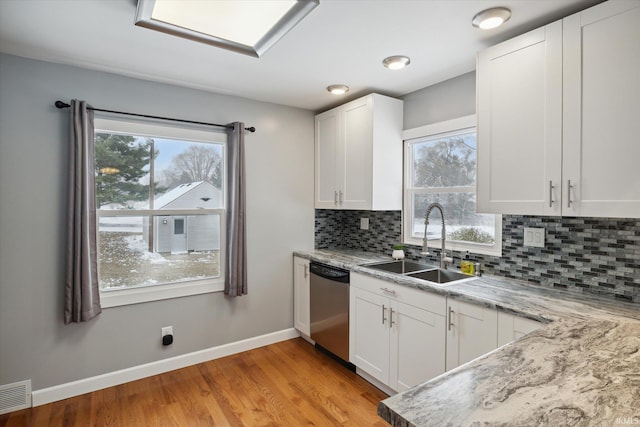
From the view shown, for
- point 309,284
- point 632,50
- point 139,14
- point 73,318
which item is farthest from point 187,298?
point 632,50

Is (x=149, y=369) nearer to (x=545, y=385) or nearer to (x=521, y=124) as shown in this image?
(x=545, y=385)

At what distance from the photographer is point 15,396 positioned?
7.59 feet

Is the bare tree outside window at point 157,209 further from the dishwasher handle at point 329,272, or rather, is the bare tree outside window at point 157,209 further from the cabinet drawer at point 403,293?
the cabinet drawer at point 403,293

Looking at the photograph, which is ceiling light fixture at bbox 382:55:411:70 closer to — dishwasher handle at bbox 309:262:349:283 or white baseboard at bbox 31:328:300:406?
dishwasher handle at bbox 309:262:349:283

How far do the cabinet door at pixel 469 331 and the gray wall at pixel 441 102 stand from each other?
1483 mm

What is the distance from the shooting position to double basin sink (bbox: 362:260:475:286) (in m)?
2.53

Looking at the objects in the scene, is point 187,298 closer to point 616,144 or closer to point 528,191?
point 528,191

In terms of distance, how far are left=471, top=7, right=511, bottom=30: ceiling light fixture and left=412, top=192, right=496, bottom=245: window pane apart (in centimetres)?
122

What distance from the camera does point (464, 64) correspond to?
8.00 ft

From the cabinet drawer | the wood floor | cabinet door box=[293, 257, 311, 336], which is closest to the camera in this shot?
the cabinet drawer

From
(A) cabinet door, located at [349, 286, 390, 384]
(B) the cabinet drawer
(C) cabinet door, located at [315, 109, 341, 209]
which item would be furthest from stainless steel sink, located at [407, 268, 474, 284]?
(C) cabinet door, located at [315, 109, 341, 209]

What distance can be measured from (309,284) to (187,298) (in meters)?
1.09

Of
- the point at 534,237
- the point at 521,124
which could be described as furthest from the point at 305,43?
the point at 534,237

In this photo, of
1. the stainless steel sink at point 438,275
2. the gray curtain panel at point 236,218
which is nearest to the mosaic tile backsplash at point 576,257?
the stainless steel sink at point 438,275
